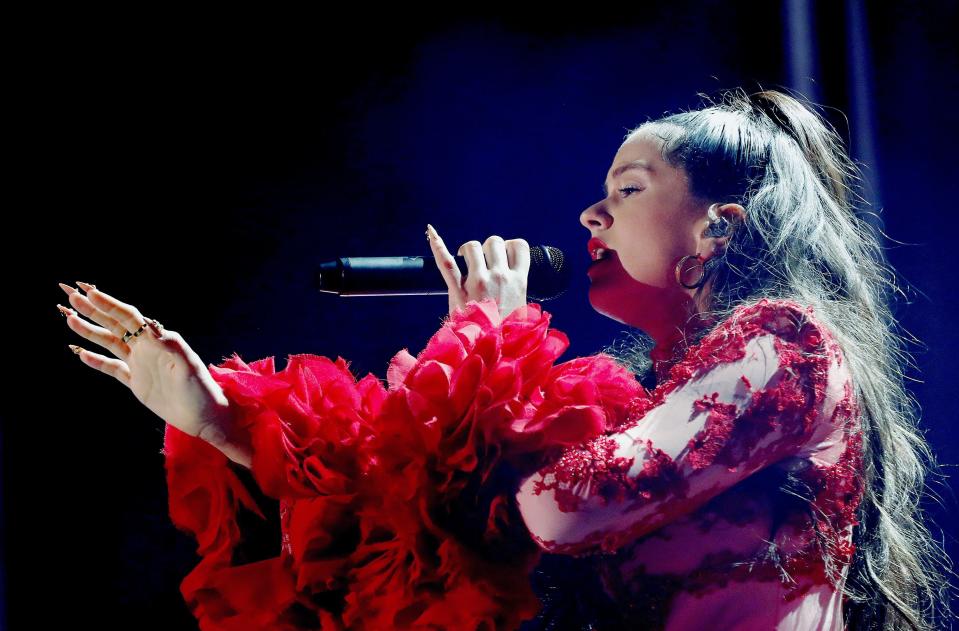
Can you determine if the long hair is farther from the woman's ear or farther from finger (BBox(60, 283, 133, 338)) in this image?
finger (BBox(60, 283, 133, 338))

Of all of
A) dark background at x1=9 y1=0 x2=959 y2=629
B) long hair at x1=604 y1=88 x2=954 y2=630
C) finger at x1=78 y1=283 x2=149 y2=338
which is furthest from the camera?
dark background at x1=9 y1=0 x2=959 y2=629

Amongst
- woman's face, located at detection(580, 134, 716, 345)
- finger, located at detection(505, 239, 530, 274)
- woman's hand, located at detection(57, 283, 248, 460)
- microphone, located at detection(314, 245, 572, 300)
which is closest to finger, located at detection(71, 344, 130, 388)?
woman's hand, located at detection(57, 283, 248, 460)

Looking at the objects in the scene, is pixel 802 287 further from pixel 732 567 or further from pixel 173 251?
pixel 173 251

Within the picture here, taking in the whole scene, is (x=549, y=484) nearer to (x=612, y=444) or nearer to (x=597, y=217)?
(x=612, y=444)

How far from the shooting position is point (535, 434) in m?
0.88

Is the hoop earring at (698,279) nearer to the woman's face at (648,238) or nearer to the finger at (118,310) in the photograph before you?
the woman's face at (648,238)

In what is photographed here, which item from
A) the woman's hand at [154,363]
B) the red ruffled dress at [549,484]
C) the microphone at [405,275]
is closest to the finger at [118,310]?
the woman's hand at [154,363]

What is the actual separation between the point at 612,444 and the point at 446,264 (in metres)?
0.40

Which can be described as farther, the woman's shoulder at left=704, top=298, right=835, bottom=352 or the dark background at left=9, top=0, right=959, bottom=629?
the dark background at left=9, top=0, right=959, bottom=629

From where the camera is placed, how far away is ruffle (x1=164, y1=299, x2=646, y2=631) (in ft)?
2.90

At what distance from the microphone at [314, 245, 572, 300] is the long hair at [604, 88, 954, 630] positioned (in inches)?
8.6

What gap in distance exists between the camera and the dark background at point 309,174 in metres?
→ 1.61

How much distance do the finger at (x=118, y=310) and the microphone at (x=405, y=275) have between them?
28cm

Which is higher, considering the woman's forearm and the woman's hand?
the woman's hand
